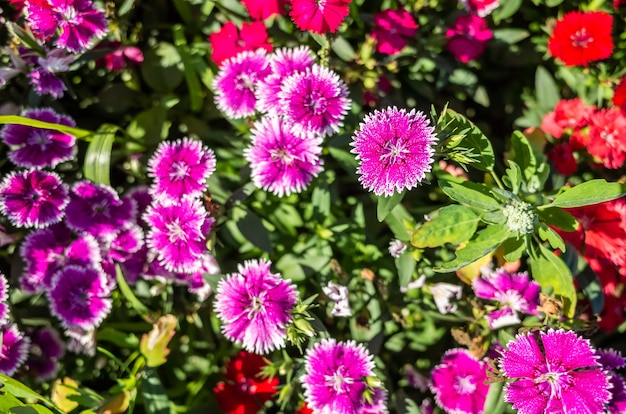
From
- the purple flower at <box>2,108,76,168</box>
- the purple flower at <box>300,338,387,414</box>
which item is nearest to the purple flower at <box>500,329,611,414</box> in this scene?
the purple flower at <box>300,338,387,414</box>

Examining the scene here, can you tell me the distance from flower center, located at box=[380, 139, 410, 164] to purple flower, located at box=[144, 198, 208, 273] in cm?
56

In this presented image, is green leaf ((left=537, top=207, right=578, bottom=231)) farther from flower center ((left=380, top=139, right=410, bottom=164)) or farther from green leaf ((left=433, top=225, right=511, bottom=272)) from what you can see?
flower center ((left=380, top=139, right=410, bottom=164))

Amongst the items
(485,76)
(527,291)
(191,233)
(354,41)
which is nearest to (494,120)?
(485,76)

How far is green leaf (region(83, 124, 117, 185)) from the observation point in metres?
1.91

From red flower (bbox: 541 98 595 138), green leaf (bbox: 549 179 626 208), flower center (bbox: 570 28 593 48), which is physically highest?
flower center (bbox: 570 28 593 48)

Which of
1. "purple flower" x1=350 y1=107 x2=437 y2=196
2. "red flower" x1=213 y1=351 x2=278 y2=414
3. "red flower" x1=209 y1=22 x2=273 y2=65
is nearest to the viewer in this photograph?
"purple flower" x1=350 y1=107 x2=437 y2=196

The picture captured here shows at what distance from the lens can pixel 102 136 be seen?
1945mm

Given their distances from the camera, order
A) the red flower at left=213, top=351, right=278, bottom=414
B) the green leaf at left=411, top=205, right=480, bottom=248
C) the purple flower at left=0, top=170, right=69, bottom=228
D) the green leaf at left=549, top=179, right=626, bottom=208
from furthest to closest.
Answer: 1. the red flower at left=213, top=351, right=278, bottom=414
2. the purple flower at left=0, top=170, right=69, bottom=228
3. the green leaf at left=411, top=205, right=480, bottom=248
4. the green leaf at left=549, top=179, right=626, bottom=208

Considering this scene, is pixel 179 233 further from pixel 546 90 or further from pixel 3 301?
pixel 546 90

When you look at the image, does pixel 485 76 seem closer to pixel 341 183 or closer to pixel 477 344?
pixel 341 183

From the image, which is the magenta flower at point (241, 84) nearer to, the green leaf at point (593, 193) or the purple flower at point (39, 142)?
the purple flower at point (39, 142)

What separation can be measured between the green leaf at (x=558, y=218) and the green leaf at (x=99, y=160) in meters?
1.32

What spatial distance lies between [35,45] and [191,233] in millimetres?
781

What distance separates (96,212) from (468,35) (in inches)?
53.7
